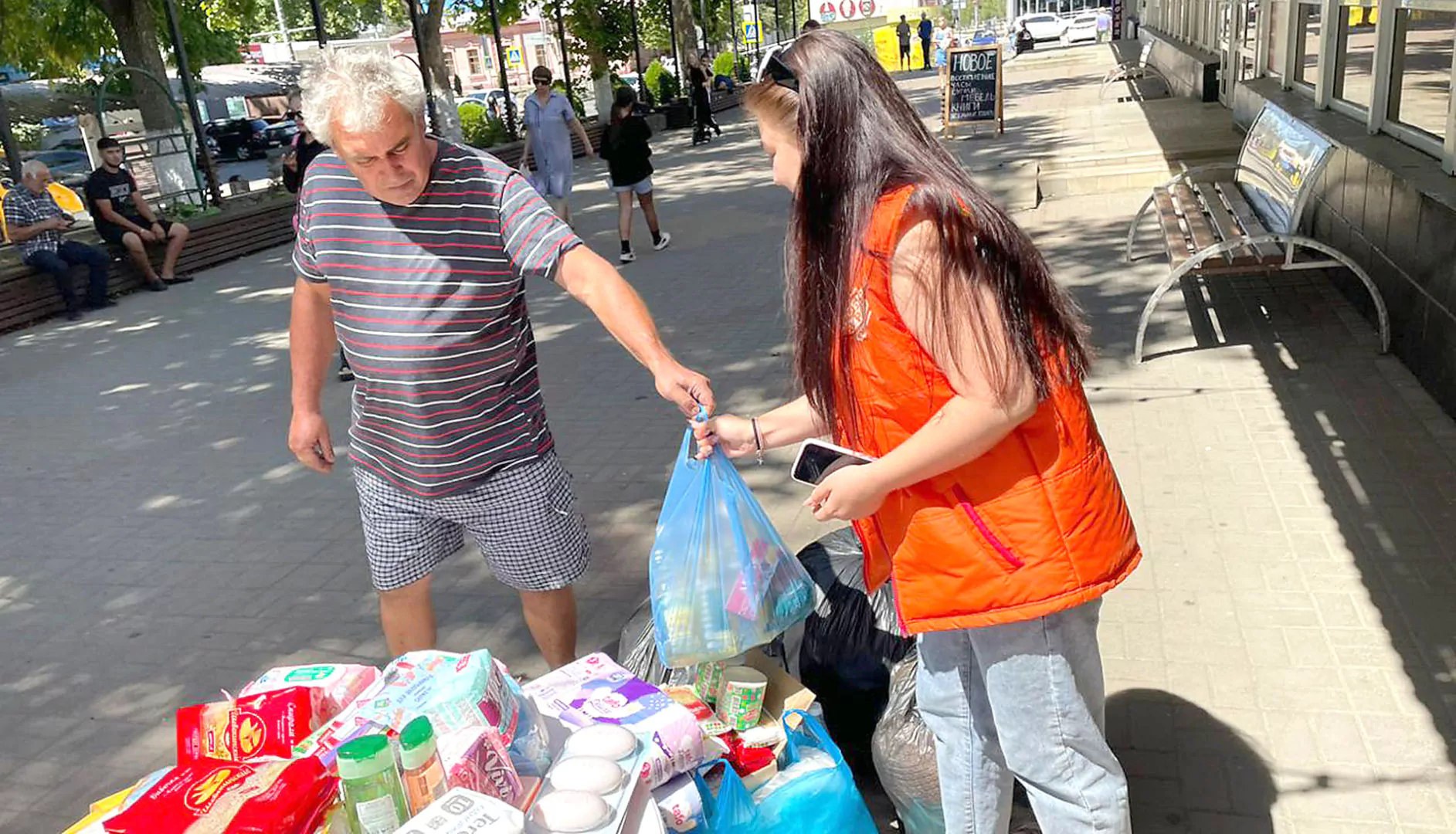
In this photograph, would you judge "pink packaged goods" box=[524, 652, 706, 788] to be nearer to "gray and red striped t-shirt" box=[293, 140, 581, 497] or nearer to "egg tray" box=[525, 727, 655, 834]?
"egg tray" box=[525, 727, 655, 834]

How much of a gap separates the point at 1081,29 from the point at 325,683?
5008cm

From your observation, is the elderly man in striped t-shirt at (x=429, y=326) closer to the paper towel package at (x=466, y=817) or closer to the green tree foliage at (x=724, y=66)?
the paper towel package at (x=466, y=817)

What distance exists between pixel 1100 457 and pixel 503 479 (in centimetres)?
152

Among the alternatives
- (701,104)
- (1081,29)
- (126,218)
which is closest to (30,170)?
(126,218)

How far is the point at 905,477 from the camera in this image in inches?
71.1

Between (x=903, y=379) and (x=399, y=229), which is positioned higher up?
(x=399, y=229)

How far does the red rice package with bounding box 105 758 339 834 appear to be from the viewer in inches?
71.4

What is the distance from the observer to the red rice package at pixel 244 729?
2145 millimetres

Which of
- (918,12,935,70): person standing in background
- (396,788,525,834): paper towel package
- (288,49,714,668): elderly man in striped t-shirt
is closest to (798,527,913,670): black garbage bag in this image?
(288,49,714,668): elderly man in striped t-shirt

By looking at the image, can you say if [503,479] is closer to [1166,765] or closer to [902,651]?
[902,651]

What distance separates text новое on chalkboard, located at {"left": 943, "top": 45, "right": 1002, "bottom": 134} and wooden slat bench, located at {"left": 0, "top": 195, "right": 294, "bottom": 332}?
30.4 ft

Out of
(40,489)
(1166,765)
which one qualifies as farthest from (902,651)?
(40,489)

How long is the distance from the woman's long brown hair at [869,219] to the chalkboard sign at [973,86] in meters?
14.8

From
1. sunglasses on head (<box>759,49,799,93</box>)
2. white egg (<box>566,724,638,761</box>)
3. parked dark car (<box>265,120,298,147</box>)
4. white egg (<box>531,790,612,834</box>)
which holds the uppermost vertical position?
sunglasses on head (<box>759,49,799,93</box>)
